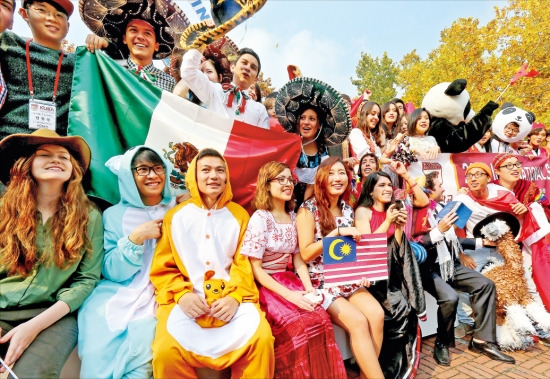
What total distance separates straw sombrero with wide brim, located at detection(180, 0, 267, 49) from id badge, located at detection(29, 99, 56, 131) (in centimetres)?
135

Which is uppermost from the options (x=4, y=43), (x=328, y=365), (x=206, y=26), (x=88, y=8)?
(x=88, y=8)

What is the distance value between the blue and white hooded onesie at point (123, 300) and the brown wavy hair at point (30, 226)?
24 centimetres

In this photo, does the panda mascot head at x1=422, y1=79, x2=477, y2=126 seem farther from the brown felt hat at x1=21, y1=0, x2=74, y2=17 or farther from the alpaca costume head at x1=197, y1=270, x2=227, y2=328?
the brown felt hat at x1=21, y1=0, x2=74, y2=17

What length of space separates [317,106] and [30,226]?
3.00m

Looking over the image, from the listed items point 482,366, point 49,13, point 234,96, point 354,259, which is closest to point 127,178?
point 234,96

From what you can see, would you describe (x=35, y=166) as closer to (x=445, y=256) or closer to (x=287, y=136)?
(x=287, y=136)

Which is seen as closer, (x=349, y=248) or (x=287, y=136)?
(x=349, y=248)

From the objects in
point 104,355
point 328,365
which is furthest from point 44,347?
→ point 328,365

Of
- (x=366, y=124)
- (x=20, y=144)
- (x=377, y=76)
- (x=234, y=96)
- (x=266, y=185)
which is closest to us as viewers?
(x=20, y=144)

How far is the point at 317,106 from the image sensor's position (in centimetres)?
397

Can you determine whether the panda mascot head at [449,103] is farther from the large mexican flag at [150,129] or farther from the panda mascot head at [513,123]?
the large mexican flag at [150,129]

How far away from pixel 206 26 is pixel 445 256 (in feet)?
11.4

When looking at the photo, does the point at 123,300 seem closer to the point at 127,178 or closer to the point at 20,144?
the point at 127,178

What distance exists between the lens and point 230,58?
5859 mm
